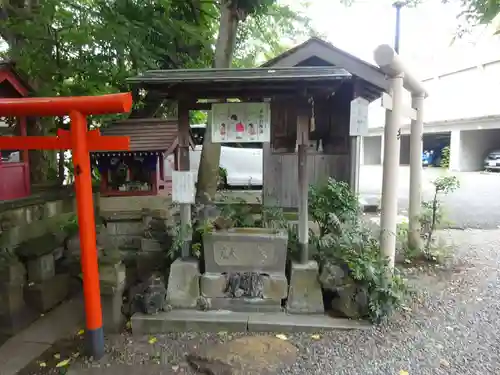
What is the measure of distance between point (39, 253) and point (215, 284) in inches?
101

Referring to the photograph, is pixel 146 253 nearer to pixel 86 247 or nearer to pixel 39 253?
pixel 39 253

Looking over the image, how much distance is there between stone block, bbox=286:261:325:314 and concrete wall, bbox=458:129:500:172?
20.6 m

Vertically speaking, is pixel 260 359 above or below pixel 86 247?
below

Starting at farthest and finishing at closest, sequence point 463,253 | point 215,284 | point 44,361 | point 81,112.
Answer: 1. point 463,253
2. point 215,284
3. point 44,361
4. point 81,112

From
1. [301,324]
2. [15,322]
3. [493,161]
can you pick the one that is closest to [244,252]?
[301,324]

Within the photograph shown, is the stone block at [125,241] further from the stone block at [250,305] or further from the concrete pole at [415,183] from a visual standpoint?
the concrete pole at [415,183]

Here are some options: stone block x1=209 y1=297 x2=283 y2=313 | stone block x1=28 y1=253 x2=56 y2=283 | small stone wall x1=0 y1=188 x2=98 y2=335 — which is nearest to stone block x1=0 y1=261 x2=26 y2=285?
small stone wall x1=0 y1=188 x2=98 y2=335

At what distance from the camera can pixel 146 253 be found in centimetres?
602

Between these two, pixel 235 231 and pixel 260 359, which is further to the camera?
pixel 235 231

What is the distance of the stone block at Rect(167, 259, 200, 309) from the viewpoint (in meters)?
4.91

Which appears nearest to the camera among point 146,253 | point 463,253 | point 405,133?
point 146,253

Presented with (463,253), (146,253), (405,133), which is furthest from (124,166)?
(405,133)

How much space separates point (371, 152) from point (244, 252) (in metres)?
28.1

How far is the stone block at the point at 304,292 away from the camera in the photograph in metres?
4.80
